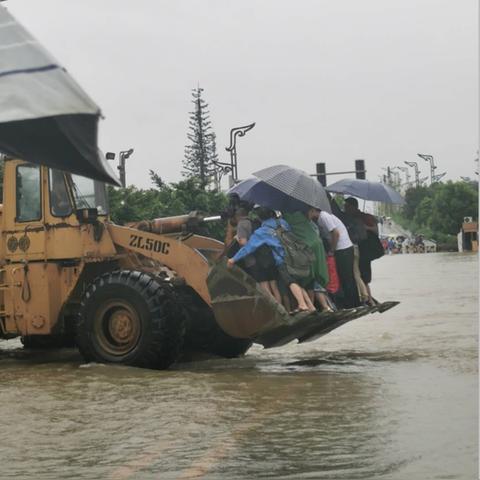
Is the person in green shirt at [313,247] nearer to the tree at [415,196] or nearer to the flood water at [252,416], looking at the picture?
the flood water at [252,416]

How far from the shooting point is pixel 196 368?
11.5 meters

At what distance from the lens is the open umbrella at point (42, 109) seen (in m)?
2.14

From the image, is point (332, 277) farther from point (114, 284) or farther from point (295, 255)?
point (114, 284)

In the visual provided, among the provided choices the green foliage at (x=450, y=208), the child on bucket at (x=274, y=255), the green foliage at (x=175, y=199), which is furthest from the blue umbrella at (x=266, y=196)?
the green foliage at (x=450, y=208)

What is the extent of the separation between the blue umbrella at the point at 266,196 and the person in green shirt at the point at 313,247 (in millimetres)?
168

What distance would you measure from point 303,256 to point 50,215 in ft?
10.2

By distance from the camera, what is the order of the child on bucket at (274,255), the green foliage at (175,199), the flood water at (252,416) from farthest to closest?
the green foliage at (175,199) → the child on bucket at (274,255) → the flood water at (252,416)

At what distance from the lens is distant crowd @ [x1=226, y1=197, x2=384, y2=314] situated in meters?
10.9

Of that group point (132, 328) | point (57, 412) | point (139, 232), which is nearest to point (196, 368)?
point (132, 328)

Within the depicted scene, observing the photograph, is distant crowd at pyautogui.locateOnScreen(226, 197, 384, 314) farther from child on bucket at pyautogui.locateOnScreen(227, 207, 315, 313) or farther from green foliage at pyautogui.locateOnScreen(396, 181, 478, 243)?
green foliage at pyautogui.locateOnScreen(396, 181, 478, 243)

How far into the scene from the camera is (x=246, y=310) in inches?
418

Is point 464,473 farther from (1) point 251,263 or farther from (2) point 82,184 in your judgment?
(2) point 82,184

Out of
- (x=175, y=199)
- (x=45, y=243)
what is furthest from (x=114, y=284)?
(x=175, y=199)

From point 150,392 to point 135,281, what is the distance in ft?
6.82
